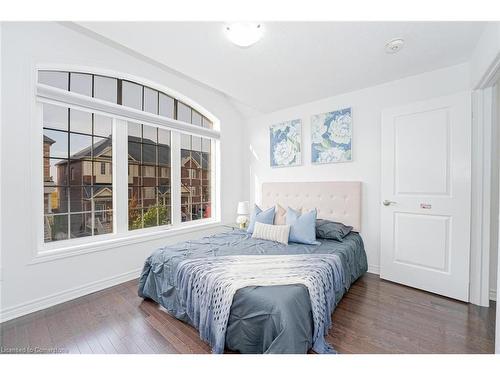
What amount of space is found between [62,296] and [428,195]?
380 cm

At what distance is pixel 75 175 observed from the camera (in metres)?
2.41

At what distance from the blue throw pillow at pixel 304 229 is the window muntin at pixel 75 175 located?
2.18 meters

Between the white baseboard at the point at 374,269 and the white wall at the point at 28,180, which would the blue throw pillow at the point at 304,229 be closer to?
the white baseboard at the point at 374,269

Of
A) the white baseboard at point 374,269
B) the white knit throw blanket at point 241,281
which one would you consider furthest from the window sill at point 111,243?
the white baseboard at point 374,269

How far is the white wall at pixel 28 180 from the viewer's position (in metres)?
1.86

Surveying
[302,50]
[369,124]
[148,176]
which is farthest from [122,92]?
[369,124]

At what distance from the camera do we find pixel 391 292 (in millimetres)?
2311

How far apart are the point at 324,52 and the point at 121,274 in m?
3.23

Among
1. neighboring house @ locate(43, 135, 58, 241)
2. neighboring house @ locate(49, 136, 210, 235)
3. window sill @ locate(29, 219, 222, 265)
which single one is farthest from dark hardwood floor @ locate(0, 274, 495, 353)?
neighboring house @ locate(49, 136, 210, 235)

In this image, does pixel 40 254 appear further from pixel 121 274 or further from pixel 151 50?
pixel 151 50

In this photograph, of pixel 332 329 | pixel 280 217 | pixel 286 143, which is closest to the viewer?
pixel 332 329

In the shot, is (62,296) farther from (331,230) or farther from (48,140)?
(331,230)

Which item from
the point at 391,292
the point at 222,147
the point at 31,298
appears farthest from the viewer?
the point at 222,147
